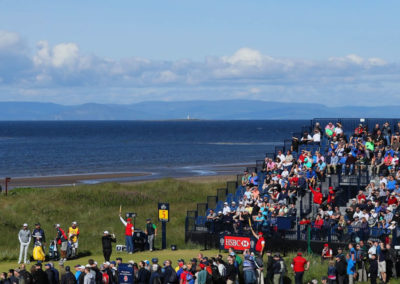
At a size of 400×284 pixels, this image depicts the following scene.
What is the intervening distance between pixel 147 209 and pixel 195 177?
1328 inches

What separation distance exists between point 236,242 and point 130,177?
49880 mm

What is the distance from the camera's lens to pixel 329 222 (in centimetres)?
2662

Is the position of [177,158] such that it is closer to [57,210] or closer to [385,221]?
[57,210]

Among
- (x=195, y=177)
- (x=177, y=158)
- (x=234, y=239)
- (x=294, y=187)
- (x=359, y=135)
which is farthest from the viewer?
(x=177, y=158)

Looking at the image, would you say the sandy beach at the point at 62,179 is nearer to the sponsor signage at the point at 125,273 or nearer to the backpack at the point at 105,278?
the sponsor signage at the point at 125,273

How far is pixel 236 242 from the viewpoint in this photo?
1076 inches

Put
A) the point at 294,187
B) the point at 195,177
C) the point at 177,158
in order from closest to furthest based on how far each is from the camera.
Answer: the point at 294,187 < the point at 195,177 < the point at 177,158

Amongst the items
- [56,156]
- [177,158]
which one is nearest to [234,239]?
[177,158]

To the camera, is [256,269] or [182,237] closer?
[256,269]

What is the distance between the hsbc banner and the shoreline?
38880 millimetres

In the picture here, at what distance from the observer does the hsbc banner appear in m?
26.9

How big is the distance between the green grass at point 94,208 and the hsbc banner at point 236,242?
334 centimetres

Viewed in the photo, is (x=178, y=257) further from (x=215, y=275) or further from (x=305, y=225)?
(x=215, y=275)

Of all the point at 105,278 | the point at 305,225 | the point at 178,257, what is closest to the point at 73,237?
the point at 178,257
